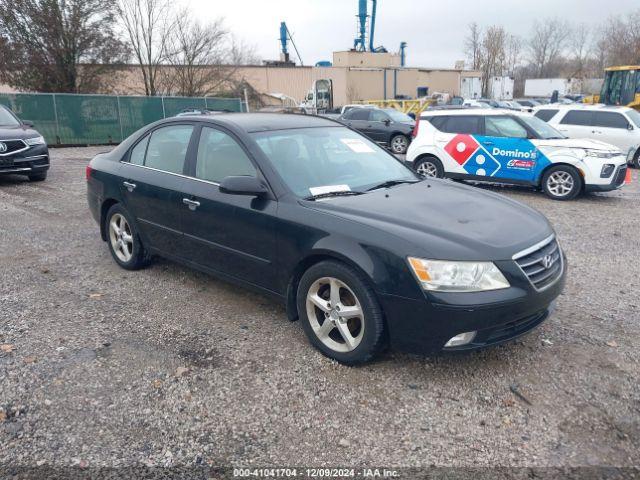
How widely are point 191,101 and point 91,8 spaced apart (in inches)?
218

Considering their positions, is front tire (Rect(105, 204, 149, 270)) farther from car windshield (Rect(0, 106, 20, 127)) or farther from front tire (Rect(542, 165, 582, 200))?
front tire (Rect(542, 165, 582, 200))

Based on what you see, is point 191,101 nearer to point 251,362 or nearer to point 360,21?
point 251,362

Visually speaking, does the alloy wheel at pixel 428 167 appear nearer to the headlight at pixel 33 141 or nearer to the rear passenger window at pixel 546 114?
the rear passenger window at pixel 546 114

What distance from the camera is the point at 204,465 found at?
2.61 m

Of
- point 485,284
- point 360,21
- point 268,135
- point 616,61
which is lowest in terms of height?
point 485,284

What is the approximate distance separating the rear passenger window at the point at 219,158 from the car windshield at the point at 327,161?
0.62 feet

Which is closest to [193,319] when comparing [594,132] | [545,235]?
[545,235]

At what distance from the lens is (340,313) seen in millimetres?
3395

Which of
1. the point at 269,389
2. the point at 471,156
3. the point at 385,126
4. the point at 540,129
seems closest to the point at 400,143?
the point at 385,126

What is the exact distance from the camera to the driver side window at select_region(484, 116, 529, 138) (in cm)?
972

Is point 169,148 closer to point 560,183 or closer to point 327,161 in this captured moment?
point 327,161

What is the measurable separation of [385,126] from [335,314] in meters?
15.5

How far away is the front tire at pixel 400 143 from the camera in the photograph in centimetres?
1777

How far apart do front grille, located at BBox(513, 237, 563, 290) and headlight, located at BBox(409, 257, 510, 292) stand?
291 millimetres
